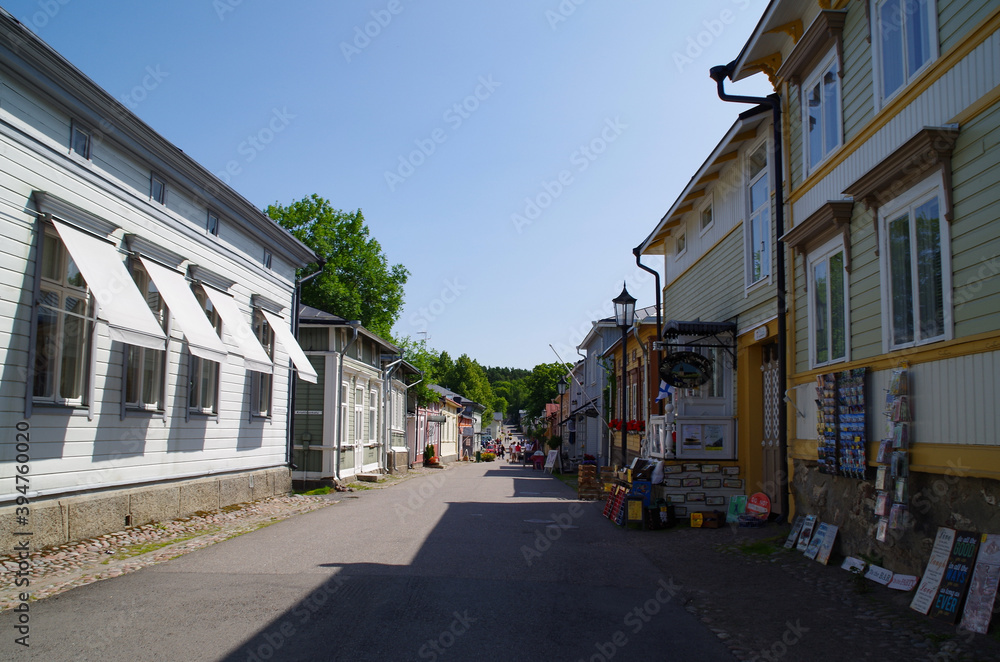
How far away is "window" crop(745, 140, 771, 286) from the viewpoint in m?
13.0

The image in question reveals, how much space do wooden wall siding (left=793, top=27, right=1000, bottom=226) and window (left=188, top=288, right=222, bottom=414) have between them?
11.0 meters

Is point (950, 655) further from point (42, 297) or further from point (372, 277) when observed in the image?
point (372, 277)

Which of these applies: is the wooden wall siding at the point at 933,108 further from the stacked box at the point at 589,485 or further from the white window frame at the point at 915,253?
the stacked box at the point at 589,485

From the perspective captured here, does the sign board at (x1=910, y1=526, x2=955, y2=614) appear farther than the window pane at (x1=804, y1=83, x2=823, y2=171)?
No

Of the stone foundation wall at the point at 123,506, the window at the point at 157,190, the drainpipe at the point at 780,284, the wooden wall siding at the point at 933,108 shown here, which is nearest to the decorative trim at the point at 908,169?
the wooden wall siding at the point at 933,108

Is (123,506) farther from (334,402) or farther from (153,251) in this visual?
(334,402)

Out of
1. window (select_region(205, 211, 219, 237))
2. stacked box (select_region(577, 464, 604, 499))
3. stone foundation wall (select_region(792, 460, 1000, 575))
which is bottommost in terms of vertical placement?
stacked box (select_region(577, 464, 604, 499))

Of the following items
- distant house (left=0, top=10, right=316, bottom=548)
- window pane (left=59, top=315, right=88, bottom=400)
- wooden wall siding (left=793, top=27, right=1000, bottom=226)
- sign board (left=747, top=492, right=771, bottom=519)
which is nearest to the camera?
wooden wall siding (left=793, top=27, right=1000, bottom=226)

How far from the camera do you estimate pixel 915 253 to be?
793cm

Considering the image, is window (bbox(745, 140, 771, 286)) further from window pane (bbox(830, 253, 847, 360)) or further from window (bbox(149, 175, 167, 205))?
window (bbox(149, 175, 167, 205))

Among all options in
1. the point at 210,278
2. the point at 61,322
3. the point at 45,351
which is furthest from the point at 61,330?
the point at 210,278

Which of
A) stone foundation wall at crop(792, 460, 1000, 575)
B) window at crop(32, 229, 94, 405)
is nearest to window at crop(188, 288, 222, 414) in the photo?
window at crop(32, 229, 94, 405)

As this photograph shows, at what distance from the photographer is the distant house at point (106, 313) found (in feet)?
30.5

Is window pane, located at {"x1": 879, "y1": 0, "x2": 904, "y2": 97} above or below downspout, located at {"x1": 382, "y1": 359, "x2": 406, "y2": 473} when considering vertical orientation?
above
